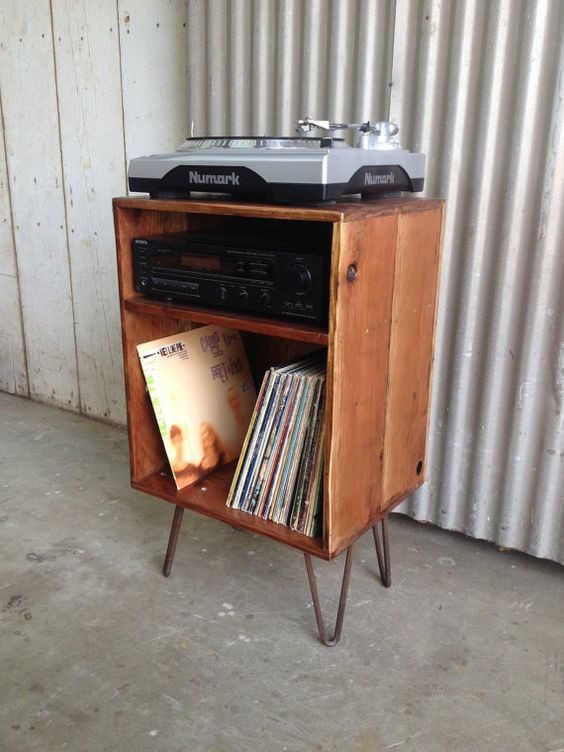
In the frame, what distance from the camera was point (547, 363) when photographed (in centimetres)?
166

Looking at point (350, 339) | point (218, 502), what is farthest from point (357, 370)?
point (218, 502)

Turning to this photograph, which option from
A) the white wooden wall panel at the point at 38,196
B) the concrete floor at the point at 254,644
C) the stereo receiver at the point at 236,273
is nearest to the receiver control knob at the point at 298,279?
the stereo receiver at the point at 236,273

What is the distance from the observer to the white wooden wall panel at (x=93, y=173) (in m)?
2.32

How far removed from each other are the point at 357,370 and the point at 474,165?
0.66 meters

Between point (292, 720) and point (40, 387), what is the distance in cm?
203

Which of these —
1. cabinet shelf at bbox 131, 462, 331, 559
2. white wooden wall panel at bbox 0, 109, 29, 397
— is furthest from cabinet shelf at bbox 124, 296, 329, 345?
white wooden wall panel at bbox 0, 109, 29, 397

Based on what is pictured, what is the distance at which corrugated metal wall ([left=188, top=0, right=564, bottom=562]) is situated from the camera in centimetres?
156

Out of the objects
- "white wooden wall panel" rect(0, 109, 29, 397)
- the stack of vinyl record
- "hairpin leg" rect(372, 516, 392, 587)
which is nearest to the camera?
the stack of vinyl record

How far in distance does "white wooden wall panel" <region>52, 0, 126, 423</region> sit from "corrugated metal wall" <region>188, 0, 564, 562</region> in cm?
52

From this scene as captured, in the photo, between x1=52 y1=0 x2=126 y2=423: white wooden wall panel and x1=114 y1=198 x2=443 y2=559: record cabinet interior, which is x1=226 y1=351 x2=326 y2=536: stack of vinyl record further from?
x1=52 y1=0 x2=126 y2=423: white wooden wall panel

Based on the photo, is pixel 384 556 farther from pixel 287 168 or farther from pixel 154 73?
pixel 154 73

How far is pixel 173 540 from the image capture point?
1726 mm

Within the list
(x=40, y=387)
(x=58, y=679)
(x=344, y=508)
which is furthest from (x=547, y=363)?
(x=40, y=387)

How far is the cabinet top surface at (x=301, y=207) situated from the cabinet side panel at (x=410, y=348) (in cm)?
3
